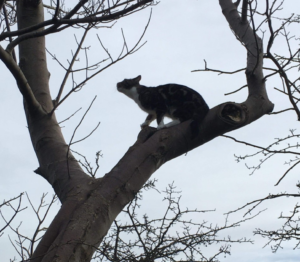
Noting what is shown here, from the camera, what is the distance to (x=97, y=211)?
2.66 metres

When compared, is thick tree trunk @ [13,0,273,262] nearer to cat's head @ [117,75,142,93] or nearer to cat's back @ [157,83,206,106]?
cat's back @ [157,83,206,106]

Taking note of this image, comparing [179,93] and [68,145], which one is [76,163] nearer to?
[68,145]

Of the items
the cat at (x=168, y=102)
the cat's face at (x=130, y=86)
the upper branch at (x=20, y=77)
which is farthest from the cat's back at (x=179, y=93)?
the upper branch at (x=20, y=77)

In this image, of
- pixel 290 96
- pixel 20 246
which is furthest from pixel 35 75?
pixel 290 96

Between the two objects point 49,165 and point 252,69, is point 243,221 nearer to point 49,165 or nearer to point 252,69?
point 252,69

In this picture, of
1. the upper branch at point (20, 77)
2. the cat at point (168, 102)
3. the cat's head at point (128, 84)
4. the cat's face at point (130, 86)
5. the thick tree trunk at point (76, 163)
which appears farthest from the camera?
the cat's head at point (128, 84)

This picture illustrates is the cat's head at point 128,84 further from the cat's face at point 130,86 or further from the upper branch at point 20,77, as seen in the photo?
the upper branch at point 20,77

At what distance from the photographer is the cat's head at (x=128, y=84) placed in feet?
20.6

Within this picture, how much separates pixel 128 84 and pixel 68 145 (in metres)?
3.30

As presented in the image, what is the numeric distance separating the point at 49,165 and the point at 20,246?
70 cm

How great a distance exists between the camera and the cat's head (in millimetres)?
6270

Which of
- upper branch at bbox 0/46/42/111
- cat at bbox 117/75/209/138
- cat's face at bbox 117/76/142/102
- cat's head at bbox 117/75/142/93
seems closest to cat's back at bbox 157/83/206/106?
cat at bbox 117/75/209/138

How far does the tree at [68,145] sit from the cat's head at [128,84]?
2317mm

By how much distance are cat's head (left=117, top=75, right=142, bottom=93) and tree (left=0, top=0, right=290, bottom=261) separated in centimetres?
232
